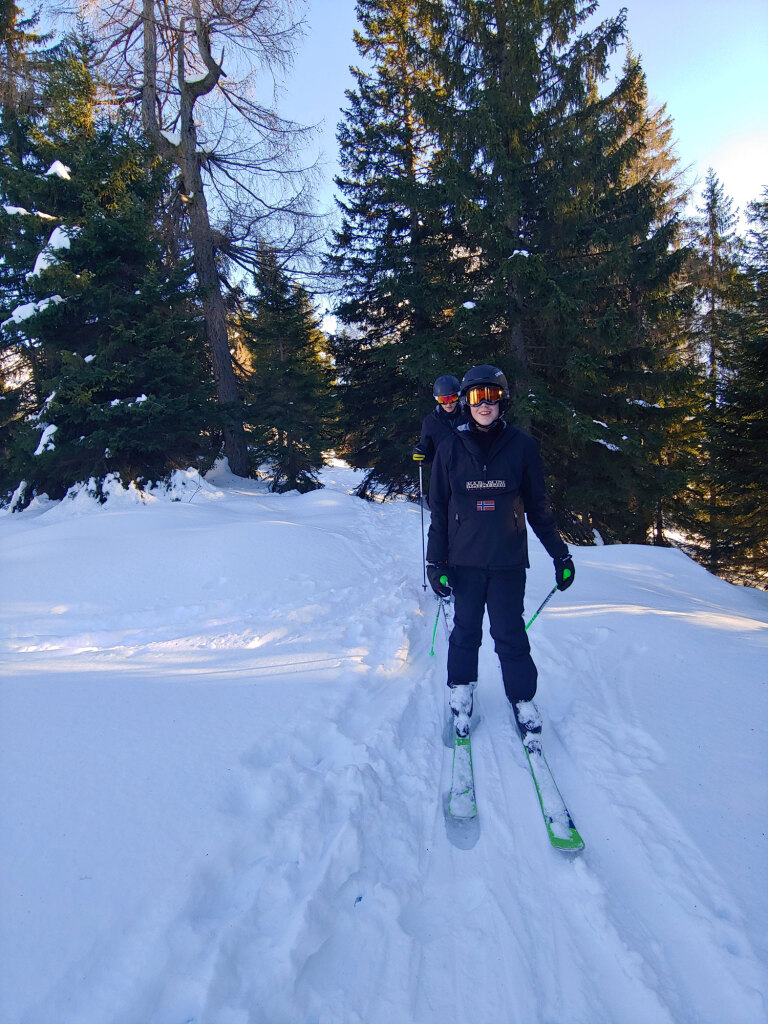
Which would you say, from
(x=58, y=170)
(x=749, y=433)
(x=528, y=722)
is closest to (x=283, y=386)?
(x=58, y=170)

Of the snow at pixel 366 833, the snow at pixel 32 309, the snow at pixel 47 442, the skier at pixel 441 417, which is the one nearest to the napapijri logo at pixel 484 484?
the snow at pixel 366 833

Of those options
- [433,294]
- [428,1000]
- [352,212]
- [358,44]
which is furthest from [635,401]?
[358,44]

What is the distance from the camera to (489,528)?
2.74 meters

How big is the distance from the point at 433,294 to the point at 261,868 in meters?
11.3

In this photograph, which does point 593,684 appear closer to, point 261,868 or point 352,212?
point 261,868

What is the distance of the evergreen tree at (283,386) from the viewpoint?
1394cm

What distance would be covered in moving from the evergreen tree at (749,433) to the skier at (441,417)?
30.3ft

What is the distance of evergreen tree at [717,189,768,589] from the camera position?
10.9 m

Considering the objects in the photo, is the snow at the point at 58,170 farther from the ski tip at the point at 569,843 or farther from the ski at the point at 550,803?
the ski tip at the point at 569,843

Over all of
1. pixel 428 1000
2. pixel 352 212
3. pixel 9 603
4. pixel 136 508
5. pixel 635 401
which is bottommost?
pixel 428 1000

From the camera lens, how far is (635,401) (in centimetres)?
1108

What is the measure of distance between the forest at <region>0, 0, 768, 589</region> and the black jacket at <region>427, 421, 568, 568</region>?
697cm

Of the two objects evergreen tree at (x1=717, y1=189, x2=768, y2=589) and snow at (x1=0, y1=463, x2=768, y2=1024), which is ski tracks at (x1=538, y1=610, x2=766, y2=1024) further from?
evergreen tree at (x1=717, y1=189, x2=768, y2=589)

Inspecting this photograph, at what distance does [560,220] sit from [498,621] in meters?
10.3
